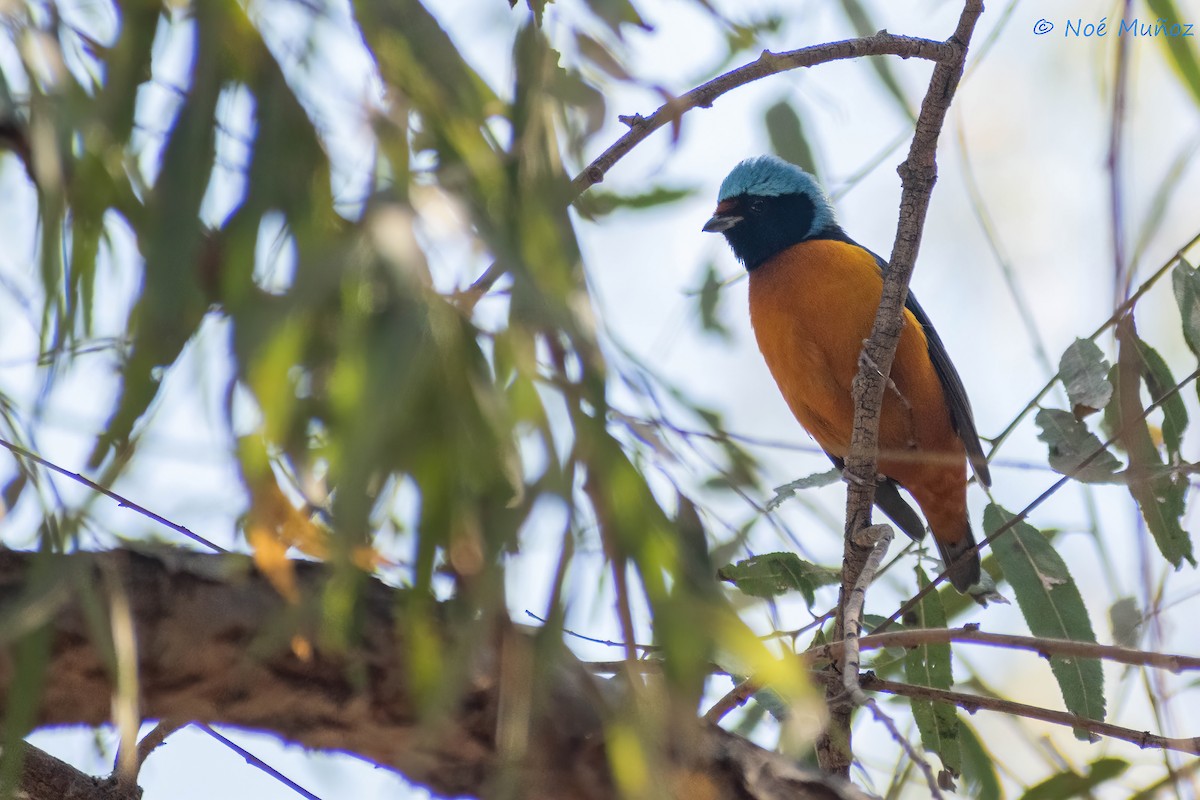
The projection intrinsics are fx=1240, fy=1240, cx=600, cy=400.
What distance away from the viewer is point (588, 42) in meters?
2.36

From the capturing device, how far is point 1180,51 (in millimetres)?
2510

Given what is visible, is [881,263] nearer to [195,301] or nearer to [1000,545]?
[1000,545]

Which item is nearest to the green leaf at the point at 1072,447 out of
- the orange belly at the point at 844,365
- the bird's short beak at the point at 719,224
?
the orange belly at the point at 844,365

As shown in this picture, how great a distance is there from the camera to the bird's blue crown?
577cm

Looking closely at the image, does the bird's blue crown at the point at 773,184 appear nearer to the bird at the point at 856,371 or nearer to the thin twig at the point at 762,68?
the bird at the point at 856,371

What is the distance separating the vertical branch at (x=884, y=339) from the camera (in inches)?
110

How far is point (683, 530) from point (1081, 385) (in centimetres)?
188

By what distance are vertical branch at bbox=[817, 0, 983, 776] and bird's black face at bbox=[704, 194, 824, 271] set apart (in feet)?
5.86

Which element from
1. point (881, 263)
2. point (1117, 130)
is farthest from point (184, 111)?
point (881, 263)

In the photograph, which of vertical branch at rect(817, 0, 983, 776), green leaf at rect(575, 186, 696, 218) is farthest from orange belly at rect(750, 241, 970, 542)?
green leaf at rect(575, 186, 696, 218)

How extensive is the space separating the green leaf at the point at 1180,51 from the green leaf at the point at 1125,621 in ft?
4.52

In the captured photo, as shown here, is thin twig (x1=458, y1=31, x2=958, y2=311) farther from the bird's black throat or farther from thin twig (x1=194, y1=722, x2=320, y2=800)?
the bird's black throat

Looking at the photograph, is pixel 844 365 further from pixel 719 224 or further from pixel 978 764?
pixel 978 764

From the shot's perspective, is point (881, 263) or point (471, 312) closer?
point (471, 312)
